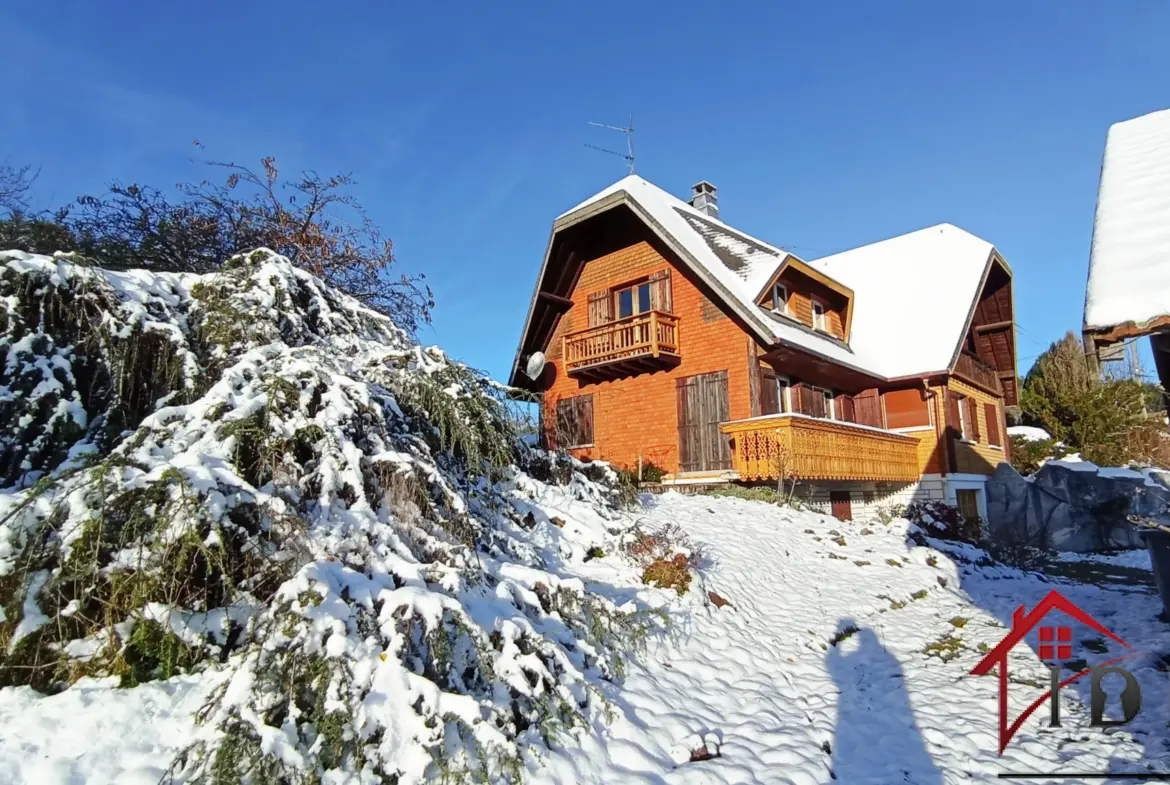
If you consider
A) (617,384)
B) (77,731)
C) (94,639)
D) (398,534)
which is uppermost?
(617,384)

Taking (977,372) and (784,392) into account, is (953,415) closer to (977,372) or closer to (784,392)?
(977,372)

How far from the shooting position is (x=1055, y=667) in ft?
18.8

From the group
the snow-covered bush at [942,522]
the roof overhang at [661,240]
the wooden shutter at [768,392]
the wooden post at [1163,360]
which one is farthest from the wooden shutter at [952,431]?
the wooden post at [1163,360]

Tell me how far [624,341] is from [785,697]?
11.1 meters

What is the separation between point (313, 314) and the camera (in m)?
6.29

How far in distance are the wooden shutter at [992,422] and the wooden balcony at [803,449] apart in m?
7.60

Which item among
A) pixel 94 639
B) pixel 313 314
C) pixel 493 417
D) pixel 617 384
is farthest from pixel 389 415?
pixel 617 384

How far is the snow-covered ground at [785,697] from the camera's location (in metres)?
3.16

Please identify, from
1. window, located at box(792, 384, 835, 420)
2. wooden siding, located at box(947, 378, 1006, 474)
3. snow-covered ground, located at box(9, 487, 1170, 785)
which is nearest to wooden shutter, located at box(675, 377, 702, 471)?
window, located at box(792, 384, 835, 420)

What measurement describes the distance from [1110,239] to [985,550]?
32.5 feet

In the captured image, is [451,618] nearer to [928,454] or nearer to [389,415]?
[389,415]

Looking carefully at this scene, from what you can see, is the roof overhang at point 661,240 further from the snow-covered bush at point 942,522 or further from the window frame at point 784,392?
the snow-covered bush at point 942,522

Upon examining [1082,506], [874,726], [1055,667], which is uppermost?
[1082,506]

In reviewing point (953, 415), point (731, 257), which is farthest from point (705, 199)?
point (953, 415)
